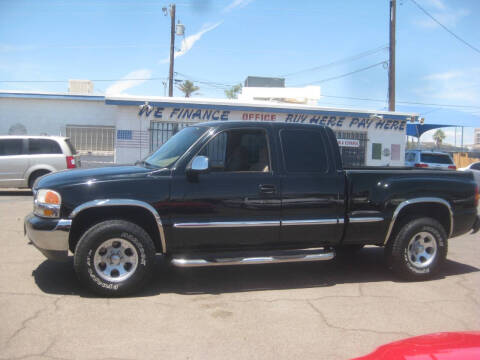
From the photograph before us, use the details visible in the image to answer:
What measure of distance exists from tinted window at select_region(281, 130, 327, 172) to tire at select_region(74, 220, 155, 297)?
6.42 ft

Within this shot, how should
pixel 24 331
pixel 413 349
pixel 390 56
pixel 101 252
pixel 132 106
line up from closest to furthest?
1. pixel 413 349
2. pixel 24 331
3. pixel 101 252
4. pixel 132 106
5. pixel 390 56

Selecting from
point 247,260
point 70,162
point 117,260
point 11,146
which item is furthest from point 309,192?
point 11,146

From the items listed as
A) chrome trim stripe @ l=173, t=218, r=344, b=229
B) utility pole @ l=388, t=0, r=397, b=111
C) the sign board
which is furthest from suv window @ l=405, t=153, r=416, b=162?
chrome trim stripe @ l=173, t=218, r=344, b=229

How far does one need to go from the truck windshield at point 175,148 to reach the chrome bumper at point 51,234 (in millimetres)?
1270

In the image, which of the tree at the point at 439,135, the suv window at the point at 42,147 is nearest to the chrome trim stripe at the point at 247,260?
the suv window at the point at 42,147

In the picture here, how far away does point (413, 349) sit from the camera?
7.54ft

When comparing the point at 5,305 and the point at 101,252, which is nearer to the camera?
the point at 5,305

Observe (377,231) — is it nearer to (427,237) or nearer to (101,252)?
(427,237)

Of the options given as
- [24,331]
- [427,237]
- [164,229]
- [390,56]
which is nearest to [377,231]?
[427,237]

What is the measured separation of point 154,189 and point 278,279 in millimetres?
2071

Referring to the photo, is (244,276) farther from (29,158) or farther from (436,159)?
(436,159)

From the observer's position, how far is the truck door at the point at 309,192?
5277mm

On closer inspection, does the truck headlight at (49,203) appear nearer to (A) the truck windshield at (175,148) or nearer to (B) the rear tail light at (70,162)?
(A) the truck windshield at (175,148)

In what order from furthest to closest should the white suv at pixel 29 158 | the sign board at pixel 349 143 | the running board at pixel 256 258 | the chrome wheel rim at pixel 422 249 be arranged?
1. the sign board at pixel 349 143
2. the white suv at pixel 29 158
3. the chrome wheel rim at pixel 422 249
4. the running board at pixel 256 258
